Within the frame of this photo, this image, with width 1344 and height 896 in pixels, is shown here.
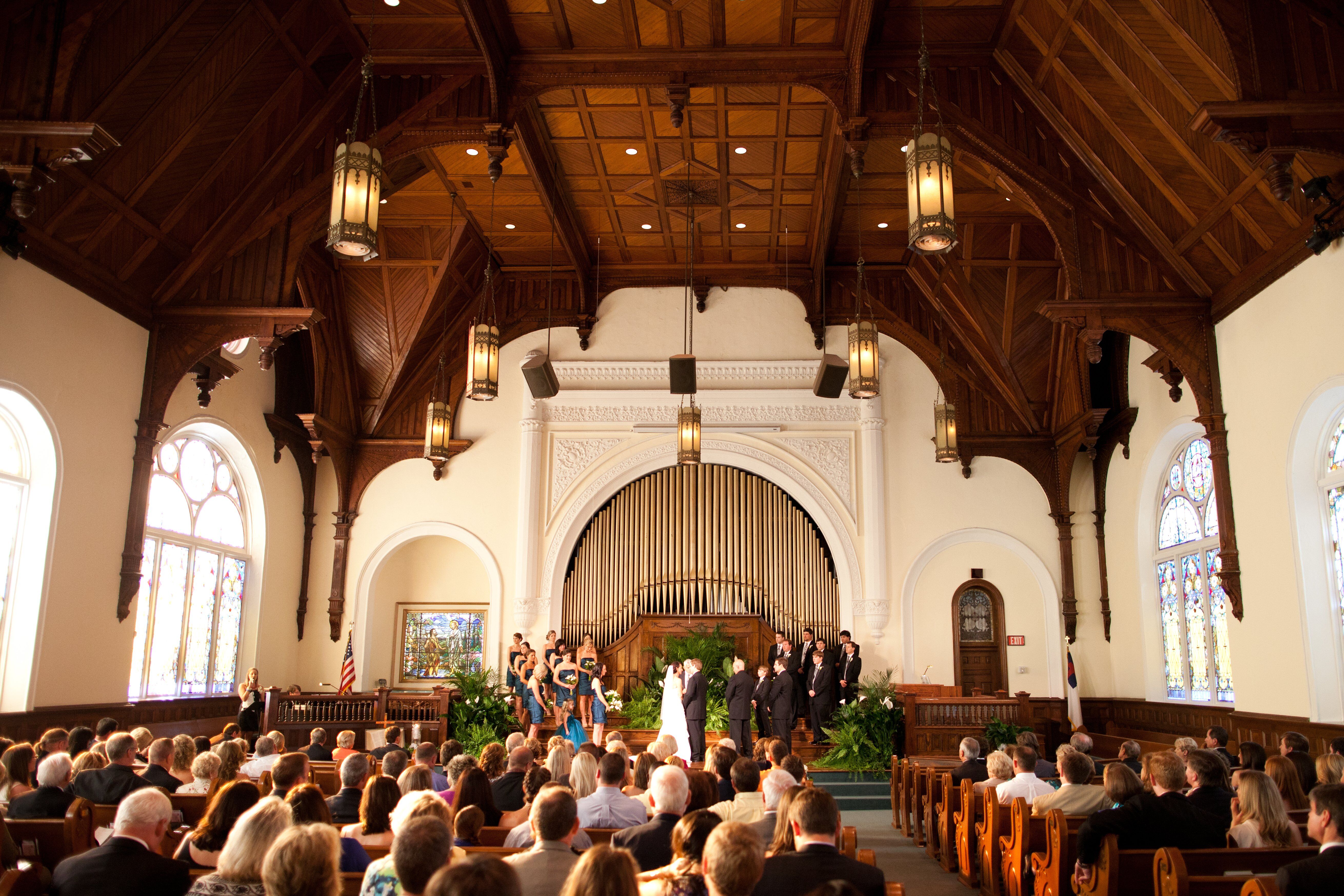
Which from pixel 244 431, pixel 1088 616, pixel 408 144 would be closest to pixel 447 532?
pixel 244 431

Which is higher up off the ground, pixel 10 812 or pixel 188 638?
pixel 188 638

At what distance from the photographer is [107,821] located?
16.5 feet

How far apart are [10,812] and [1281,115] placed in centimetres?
892

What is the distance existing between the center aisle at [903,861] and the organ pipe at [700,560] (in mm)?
5114

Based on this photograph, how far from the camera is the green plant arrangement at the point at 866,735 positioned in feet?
42.3

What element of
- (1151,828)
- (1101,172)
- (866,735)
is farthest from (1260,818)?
(866,735)

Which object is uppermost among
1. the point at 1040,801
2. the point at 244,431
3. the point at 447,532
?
the point at 244,431

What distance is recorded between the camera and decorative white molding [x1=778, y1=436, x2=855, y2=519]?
16.1m

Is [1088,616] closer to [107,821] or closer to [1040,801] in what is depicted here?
[1040,801]

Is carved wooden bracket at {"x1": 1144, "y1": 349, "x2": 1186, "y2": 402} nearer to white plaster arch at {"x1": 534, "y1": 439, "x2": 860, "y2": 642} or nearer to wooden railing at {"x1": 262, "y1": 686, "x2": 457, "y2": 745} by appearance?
white plaster arch at {"x1": 534, "y1": 439, "x2": 860, "y2": 642}

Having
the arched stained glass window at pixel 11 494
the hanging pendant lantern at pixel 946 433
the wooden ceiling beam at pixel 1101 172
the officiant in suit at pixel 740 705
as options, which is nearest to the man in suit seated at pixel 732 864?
the arched stained glass window at pixel 11 494

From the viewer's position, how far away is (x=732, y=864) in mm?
3004

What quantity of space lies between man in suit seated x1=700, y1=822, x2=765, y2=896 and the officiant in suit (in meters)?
10.2

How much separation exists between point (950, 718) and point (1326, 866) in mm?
9799
